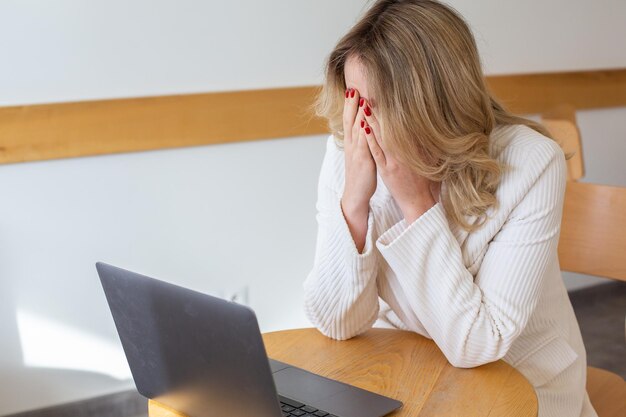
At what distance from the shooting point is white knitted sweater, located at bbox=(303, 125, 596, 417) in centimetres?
126

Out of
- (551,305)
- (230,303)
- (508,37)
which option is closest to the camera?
(230,303)

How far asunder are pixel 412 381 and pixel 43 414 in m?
1.50

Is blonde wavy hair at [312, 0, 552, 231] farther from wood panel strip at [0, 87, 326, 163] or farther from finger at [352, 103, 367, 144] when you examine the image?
wood panel strip at [0, 87, 326, 163]

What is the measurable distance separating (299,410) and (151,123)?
4.56 feet

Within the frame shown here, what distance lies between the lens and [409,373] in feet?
3.99

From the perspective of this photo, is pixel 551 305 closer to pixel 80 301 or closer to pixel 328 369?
pixel 328 369

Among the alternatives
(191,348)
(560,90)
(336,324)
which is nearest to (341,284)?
(336,324)

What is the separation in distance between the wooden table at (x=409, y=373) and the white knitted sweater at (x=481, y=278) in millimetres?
27

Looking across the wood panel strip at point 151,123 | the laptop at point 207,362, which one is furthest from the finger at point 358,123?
the wood panel strip at point 151,123

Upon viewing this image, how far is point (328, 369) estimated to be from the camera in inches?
49.1

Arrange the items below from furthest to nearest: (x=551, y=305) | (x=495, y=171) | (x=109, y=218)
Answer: (x=109, y=218), (x=551, y=305), (x=495, y=171)

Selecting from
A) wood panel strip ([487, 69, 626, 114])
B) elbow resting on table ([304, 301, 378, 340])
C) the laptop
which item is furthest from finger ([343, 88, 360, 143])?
wood panel strip ([487, 69, 626, 114])

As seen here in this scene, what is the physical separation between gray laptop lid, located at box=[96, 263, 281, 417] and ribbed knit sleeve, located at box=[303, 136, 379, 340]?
1.17 feet

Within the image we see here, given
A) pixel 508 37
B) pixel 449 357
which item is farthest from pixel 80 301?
pixel 508 37
